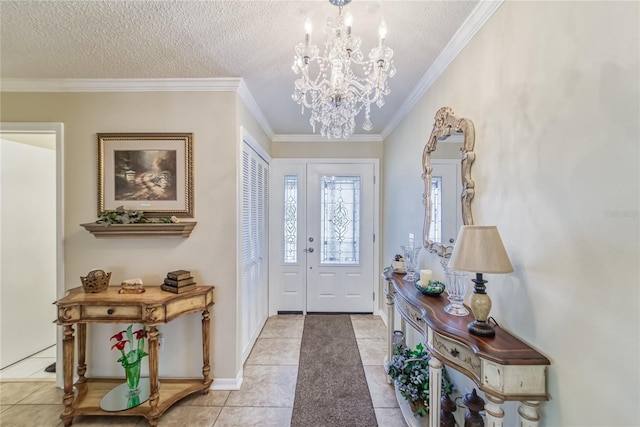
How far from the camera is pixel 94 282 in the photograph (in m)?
1.95

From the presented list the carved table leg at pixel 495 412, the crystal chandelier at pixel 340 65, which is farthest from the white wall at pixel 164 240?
the carved table leg at pixel 495 412

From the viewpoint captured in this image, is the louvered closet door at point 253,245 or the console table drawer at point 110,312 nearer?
the console table drawer at point 110,312

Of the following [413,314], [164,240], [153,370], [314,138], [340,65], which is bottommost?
[153,370]

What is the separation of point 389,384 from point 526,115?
7.25 ft

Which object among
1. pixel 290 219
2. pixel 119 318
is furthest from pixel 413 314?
pixel 290 219

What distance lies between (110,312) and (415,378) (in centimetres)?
217

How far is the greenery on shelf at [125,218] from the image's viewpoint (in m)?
2.08

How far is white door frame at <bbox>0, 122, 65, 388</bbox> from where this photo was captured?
7.21ft

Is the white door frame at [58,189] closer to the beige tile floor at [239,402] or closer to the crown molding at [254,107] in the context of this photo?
the beige tile floor at [239,402]

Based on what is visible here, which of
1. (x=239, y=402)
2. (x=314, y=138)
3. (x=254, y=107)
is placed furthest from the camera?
(x=314, y=138)

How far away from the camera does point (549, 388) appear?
1004mm

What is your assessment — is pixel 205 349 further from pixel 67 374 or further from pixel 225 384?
pixel 67 374

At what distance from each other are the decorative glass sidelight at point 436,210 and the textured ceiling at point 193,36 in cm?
88

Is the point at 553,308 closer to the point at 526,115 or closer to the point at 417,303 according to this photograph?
the point at 417,303
